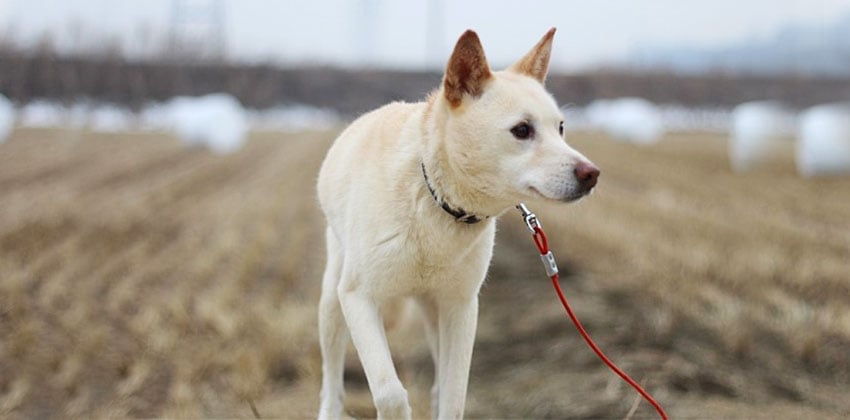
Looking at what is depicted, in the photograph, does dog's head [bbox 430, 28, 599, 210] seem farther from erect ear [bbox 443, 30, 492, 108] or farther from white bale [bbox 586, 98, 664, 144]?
white bale [bbox 586, 98, 664, 144]

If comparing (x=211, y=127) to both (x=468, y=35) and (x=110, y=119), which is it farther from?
(x=468, y=35)

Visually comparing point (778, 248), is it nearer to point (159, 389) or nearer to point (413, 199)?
point (159, 389)

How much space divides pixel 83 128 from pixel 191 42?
13353mm

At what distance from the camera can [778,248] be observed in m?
10.2

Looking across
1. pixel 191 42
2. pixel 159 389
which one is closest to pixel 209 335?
pixel 159 389

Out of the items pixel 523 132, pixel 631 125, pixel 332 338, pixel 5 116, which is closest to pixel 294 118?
pixel 631 125

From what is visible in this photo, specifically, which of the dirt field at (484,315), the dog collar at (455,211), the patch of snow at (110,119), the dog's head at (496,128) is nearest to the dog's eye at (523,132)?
the dog's head at (496,128)

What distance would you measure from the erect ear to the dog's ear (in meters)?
0.22

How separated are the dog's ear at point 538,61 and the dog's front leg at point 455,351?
0.94 metres

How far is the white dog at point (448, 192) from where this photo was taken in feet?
→ 10.2

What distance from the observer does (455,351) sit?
11.5ft

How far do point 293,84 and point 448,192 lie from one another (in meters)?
50.5

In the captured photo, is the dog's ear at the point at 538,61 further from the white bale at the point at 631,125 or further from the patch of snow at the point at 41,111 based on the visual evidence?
the white bale at the point at 631,125

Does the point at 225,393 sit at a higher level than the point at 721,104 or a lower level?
higher
